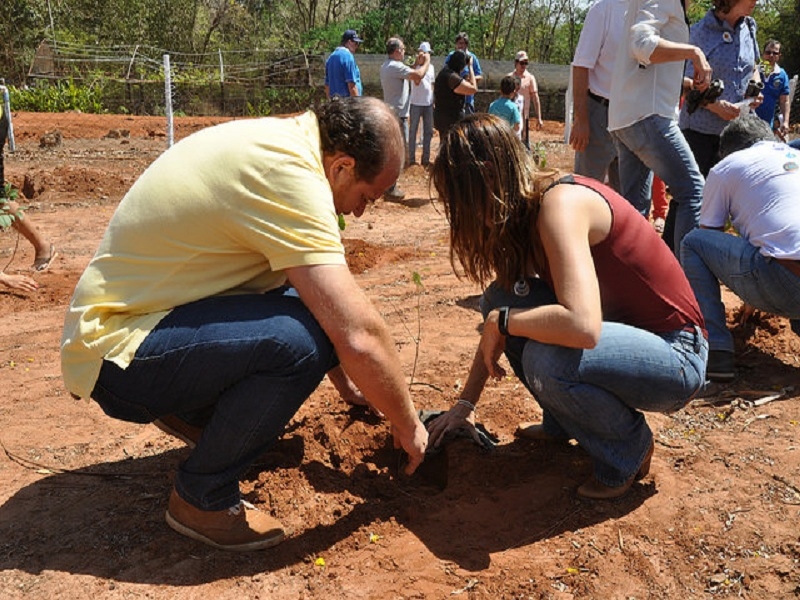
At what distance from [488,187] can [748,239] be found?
164 cm

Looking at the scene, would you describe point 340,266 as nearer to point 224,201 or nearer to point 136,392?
point 224,201

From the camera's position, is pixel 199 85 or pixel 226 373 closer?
pixel 226 373

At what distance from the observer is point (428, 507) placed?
8.41 ft

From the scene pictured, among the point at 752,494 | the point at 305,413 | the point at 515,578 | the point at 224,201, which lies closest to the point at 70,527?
the point at 305,413

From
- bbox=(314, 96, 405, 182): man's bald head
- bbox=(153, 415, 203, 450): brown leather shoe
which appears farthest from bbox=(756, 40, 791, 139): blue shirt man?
bbox=(153, 415, 203, 450): brown leather shoe

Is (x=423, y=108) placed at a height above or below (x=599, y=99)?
below

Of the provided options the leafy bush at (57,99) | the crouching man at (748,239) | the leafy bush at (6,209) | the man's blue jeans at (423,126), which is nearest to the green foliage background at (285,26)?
the leafy bush at (57,99)

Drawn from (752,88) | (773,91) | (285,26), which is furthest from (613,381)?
(285,26)

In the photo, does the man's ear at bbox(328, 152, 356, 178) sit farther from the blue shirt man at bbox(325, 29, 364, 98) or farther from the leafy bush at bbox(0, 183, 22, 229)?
the blue shirt man at bbox(325, 29, 364, 98)

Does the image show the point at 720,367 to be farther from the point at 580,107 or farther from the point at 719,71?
the point at 719,71

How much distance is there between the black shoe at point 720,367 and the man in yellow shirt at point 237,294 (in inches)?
69.3

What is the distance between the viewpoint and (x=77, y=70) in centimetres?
2097

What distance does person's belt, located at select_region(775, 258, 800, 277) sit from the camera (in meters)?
3.20

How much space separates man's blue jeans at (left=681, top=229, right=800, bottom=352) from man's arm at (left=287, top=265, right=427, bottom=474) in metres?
1.89
